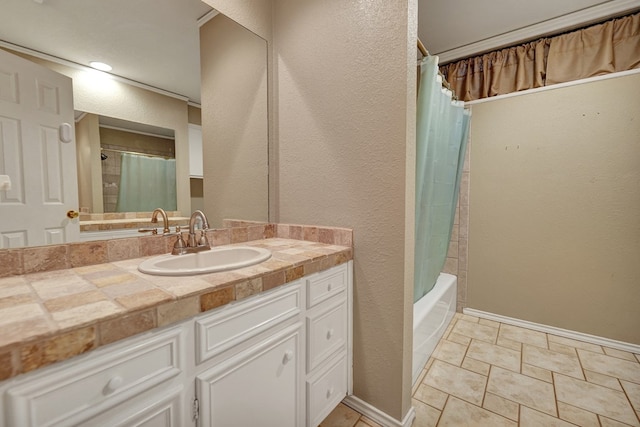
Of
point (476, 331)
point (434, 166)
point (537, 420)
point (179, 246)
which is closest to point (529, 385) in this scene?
point (537, 420)

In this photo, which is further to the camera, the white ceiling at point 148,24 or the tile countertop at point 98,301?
the white ceiling at point 148,24

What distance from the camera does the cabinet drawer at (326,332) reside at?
1.09m

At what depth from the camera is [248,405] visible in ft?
2.79

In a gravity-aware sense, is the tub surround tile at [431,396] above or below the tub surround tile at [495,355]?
below

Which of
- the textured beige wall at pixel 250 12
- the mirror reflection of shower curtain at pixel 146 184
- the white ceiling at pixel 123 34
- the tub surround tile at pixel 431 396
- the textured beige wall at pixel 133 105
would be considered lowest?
the tub surround tile at pixel 431 396

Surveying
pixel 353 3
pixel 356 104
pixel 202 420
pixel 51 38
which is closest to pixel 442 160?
pixel 356 104

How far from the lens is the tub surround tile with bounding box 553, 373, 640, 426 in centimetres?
132

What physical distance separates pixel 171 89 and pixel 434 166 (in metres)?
1.51

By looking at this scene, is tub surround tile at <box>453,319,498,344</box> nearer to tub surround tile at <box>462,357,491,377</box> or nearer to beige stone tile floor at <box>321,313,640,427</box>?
beige stone tile floor at <box>321,313,640,427</box>

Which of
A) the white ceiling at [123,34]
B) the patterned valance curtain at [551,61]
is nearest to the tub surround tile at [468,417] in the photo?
the white ceiling at [123,34]

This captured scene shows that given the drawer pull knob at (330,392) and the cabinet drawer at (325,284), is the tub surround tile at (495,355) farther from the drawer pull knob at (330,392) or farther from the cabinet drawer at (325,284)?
the cabinet drawer at (325,284)

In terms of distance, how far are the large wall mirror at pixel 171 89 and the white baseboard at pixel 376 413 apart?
3.52ft

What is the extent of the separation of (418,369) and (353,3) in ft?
6.55

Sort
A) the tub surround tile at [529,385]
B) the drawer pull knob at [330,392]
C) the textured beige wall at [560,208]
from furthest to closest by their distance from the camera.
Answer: the textured beige wall at [560,208] < the tub surround tile at [529,385] < the drawer pull knob at [330,392]
